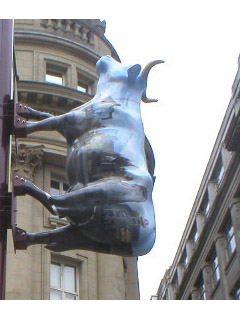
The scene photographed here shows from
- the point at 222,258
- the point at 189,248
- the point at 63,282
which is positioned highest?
the point at 189,248

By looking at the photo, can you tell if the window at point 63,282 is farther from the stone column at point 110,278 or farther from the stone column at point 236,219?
the stone column at point 236,219

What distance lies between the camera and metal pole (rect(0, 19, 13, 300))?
4.59m

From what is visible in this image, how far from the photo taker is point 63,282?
25.3 meters

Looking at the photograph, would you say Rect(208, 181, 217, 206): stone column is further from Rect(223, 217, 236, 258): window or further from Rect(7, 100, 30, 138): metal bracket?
Rect(7, 100, 30, 138): metal bracket

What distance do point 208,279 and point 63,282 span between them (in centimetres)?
2664

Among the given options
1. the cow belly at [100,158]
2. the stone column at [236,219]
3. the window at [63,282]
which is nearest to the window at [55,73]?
the window at [63,282]

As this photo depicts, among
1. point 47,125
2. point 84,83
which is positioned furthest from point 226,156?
point 47,125

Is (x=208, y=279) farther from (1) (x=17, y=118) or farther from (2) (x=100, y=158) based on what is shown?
(2) (x=100, y=158)

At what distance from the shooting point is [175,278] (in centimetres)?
6284

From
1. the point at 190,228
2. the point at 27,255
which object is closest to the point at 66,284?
the point at 27,255

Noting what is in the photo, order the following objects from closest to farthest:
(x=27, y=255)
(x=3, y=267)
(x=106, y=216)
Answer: (x=3, y=267), (x=106, y=216), (x=27, y=255)

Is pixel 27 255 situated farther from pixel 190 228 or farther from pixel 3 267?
pixel 190 228

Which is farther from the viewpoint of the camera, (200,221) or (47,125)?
(200,221)

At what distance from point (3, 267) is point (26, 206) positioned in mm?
21749
